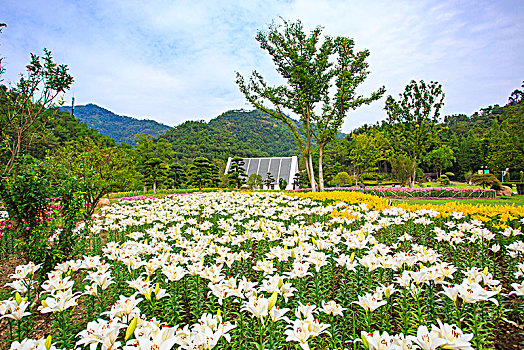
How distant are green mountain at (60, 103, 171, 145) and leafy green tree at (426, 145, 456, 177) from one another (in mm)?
85441

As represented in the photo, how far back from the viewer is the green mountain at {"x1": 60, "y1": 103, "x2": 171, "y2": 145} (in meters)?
101

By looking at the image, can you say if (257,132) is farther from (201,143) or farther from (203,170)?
(203,170)

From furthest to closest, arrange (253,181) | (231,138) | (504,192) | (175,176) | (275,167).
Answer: (231,138) → (275,167) → (175,176) → (253,181) → (504,192)

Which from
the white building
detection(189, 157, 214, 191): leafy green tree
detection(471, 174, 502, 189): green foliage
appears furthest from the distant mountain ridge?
detection(471, 174, 502, 189): green foliage

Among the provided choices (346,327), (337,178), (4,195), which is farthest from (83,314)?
(337,178)

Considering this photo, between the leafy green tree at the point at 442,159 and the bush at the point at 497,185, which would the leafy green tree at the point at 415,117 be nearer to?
the bush at the point at 497,185

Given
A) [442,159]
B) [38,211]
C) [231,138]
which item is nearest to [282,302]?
[38,211]

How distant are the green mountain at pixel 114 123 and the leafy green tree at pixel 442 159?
280 ft

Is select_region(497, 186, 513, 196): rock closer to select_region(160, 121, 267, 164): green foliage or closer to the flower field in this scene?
the flower field

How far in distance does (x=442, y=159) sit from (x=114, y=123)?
375 ft

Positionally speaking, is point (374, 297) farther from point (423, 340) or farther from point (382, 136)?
point (382, 136)

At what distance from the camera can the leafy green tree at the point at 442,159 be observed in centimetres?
4442

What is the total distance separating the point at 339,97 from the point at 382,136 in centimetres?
1795

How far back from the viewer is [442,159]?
4644cm
